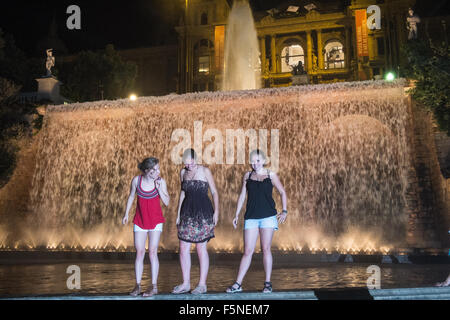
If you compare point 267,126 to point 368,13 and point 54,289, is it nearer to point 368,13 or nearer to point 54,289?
point 54,289


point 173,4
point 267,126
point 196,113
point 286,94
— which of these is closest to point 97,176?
point 196,113

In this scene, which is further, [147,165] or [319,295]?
[147,165]

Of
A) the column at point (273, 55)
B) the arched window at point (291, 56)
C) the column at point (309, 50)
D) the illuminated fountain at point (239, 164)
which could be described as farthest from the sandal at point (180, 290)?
the arched window at point (291, 56)

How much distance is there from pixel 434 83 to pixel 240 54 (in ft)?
81.5

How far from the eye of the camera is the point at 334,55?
38.9 m

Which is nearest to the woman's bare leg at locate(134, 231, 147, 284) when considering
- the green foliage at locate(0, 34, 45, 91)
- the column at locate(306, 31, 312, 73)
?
the green foliage at locate(0, 34, 45, 91)

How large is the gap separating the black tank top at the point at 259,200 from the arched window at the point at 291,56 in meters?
35.9

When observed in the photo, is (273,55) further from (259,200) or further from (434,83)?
(259,200)

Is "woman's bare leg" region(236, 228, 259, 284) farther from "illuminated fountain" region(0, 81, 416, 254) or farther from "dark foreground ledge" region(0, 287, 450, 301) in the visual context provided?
"illuminated fountain" region(0, 81, 416, 254)

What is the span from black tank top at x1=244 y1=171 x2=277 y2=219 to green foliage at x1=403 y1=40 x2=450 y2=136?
1006 cm

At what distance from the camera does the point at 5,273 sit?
745 cm

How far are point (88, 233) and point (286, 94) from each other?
27.9ft

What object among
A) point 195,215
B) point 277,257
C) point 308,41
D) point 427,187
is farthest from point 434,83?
point 308,41

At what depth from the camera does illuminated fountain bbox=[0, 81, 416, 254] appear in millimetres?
12961
